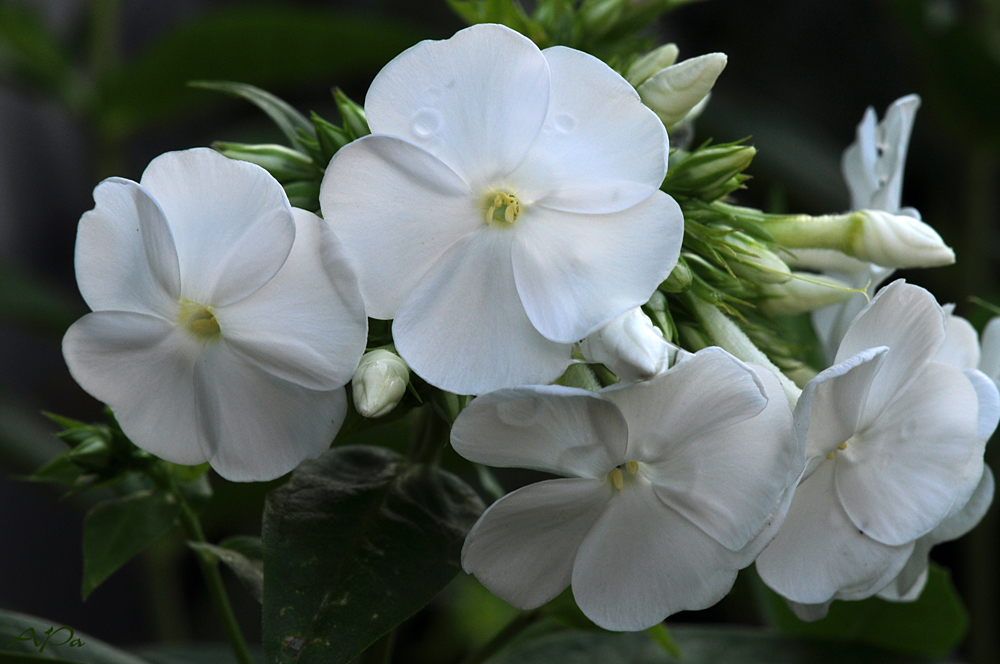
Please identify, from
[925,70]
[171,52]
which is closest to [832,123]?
[925,70]

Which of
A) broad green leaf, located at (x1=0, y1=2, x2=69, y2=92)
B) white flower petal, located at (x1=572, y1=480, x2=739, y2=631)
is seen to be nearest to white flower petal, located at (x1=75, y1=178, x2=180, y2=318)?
white flower petal, located at (x1=572, y1=480, x2=739, y2=631)

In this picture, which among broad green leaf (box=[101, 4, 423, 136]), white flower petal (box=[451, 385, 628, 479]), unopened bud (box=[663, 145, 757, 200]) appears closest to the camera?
white flower petal (box=[451, 385, 628, 479])

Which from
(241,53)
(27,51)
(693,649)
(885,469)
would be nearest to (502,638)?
(693,649)

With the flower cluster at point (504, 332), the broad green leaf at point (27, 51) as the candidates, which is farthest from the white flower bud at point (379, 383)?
the broad green leaf at point (27, 51)

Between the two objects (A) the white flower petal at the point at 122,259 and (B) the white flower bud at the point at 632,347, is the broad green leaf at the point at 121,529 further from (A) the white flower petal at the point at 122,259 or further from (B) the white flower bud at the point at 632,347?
(B) the white flower bud at the point at 632,347

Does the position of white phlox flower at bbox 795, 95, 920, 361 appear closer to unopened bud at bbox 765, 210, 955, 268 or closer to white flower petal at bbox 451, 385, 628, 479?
unopened bud at bbox 765, 210, 955, 268

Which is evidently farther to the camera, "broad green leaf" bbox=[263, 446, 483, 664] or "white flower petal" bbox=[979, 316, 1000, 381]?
"white flower petal" bbox=[979, 316, 1000, 381]
